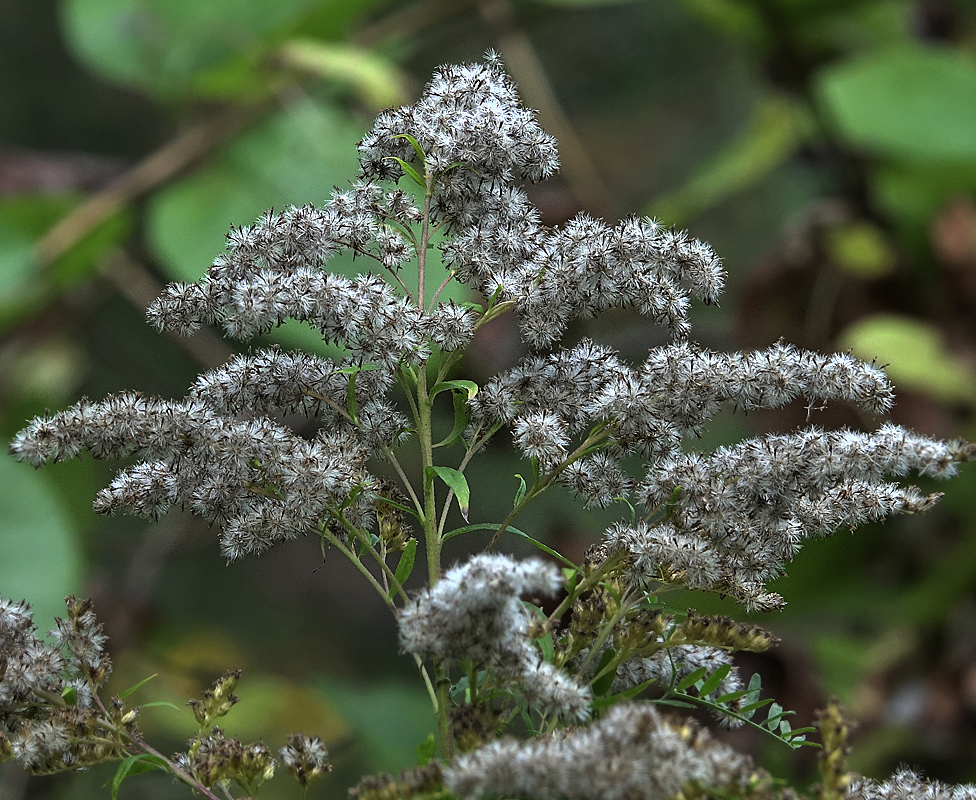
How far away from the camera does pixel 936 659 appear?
162 cm

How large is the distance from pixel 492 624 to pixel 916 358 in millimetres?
1351

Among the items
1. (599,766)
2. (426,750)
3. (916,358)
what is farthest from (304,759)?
(916,358)

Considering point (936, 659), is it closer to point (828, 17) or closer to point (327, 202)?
point (828, 17)

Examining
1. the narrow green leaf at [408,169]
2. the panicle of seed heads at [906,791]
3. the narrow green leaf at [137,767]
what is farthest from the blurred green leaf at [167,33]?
the panicle of seed heads at [906,791]

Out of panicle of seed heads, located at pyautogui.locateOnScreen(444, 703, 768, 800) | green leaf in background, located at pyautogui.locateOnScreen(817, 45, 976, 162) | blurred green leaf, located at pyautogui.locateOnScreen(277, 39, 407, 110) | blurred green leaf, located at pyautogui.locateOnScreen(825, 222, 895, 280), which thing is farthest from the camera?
blurred green leaf, located at pyautogui.locateOnScreen(825, 222, 895, 280)

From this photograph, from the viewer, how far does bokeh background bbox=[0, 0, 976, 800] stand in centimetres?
152

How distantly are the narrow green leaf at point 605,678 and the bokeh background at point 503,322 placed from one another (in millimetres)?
846

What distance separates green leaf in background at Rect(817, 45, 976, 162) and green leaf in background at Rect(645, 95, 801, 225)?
0.14 m

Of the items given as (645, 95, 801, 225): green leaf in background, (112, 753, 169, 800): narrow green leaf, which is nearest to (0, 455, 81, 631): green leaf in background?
(112, 753, 169, 800): narrow green leaf

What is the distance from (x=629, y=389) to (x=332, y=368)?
136 mm

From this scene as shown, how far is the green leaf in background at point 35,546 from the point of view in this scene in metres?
1.28

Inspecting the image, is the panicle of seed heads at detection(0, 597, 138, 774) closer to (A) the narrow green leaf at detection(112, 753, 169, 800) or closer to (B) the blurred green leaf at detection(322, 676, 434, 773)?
(A) the narrow green leaf at detection(112, 753, 169, 800)

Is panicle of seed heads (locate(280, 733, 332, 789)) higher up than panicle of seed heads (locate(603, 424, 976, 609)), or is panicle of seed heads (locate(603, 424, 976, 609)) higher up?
panicle of seed heads (locate(603, 424, 976, 609))

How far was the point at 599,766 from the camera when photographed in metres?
0.35
